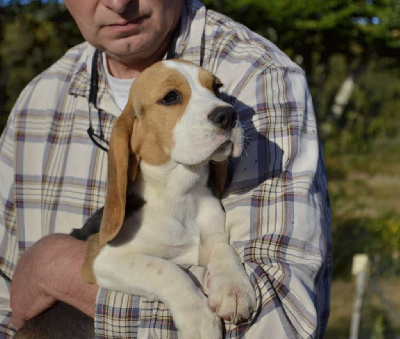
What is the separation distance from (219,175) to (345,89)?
1421 cm

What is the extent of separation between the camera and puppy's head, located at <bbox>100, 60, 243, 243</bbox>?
2256 mm

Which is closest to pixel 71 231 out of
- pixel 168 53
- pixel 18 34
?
pixel 168 53

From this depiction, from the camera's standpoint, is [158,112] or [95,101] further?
[95,101]

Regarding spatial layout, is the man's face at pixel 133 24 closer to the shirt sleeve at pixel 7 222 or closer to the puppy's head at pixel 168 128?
the puppy's head at pixel 168 128

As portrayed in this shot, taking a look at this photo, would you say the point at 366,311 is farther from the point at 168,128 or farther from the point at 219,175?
the point at 168,128

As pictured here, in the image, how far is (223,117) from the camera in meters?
2.23

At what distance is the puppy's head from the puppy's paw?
0.43 m

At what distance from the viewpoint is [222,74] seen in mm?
2668

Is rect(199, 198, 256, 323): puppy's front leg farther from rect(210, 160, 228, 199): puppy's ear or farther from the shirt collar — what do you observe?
the shirt collar

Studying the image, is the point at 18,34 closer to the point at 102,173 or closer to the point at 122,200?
the point at 102,173

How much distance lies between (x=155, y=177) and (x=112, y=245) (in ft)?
1.04

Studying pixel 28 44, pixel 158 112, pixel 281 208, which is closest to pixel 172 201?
pixel 158 112

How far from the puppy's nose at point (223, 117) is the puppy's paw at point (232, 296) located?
50cm

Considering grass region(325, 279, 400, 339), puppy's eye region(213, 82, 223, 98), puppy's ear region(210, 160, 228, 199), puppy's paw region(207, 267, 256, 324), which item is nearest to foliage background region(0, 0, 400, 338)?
grass region(325, 279, 400, 339)
